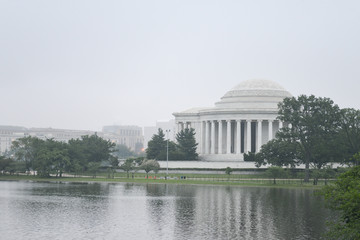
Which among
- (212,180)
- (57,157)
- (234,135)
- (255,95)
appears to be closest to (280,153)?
(212,180)

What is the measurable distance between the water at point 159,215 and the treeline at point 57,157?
2986cm

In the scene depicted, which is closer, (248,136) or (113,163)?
(113,163)

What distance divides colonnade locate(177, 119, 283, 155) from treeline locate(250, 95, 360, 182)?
25886 mm

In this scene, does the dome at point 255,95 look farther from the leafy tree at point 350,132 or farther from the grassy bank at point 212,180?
the leafy tree at point 350,132

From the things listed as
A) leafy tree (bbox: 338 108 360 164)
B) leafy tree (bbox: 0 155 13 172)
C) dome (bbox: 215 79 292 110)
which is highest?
dome (bbox: 215 79 292 110)

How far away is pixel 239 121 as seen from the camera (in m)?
125

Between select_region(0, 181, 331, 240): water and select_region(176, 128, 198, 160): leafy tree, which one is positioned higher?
select_region(176, 128, 198, 160): leafy tree

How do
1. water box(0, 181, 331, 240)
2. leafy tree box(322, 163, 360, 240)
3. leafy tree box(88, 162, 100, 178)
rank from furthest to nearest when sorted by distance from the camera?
1. leafy tree box(88, 162, 100, 178)
2. water box(0, 181, 331, 240)
3. leafy tree box(322, 163, 360, 240)

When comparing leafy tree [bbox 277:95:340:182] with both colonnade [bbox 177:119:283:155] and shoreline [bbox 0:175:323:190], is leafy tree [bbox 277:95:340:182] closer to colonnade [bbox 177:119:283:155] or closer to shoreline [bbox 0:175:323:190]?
shoreline [bbox 0:175:323:190]

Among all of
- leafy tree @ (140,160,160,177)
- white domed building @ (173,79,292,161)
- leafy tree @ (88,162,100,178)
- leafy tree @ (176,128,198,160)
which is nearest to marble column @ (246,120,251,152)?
white domed building @ (173,79,292,161)

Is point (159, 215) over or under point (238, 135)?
under

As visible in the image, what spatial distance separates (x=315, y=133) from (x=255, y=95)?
36137 millimetres

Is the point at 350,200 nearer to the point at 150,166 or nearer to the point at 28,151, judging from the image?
the point at 150,166

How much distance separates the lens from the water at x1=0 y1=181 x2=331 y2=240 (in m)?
41.8
